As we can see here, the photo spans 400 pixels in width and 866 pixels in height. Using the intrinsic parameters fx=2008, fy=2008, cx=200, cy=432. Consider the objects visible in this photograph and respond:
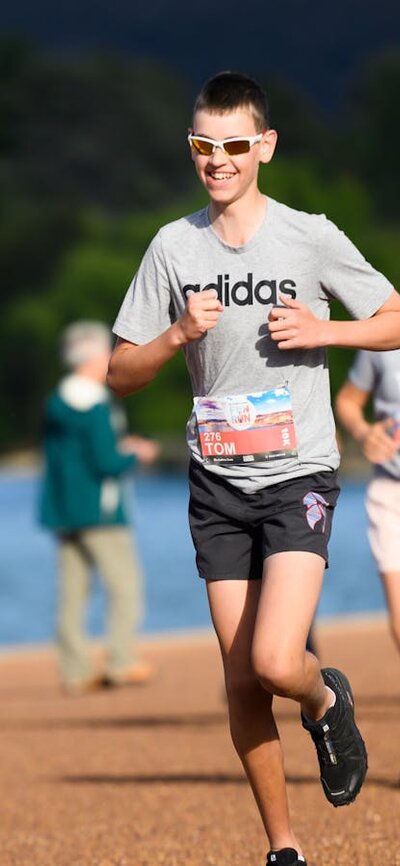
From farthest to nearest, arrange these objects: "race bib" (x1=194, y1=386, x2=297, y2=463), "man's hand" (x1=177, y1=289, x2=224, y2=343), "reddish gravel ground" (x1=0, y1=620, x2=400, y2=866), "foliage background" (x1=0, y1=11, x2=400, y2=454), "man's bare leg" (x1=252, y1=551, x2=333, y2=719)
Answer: "foliage background" (x1=0, y1=11, x2=400, y2=454), "reddish gravel ground" (x1=0, y1=620, x2=400, y2=866), "race bib" (x1=194, y1=386, x2=297, y2=463), "man's bare leg" (x1=252, y1=551, x2=333, y2=719), "man's hand" (x1=177, y1=289, x2=224, y2=343)

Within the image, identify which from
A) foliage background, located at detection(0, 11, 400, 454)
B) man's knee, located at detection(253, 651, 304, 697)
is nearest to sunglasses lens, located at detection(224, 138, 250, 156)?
man's knee, located at detection(253, 651, 304, 697)

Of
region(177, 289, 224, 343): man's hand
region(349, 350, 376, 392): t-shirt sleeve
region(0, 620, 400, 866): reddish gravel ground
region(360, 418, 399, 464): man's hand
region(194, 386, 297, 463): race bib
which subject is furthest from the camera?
region(349, 350, 376, 392): t-shirt sleeve

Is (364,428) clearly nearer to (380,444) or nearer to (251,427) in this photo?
(380,444)

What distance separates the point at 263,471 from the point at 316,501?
163mm

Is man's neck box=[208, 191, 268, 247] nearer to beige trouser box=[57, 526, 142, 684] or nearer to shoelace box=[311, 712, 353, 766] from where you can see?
shoelace box=[311, 712, 353, 766]

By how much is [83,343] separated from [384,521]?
4732 mm

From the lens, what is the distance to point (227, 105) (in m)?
5.14

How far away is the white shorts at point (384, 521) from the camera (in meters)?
7.40

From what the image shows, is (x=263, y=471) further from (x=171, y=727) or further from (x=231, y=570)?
(x=171, y=727)

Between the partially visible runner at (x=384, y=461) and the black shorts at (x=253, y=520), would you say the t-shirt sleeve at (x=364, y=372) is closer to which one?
the partially visible runner at (x=384, y=461)

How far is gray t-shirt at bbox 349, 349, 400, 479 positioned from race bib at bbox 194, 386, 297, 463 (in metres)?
2.43

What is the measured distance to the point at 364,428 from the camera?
25.4 feet

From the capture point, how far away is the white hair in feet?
38.9

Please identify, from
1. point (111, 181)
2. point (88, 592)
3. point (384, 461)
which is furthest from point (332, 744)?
point (111, 181)
